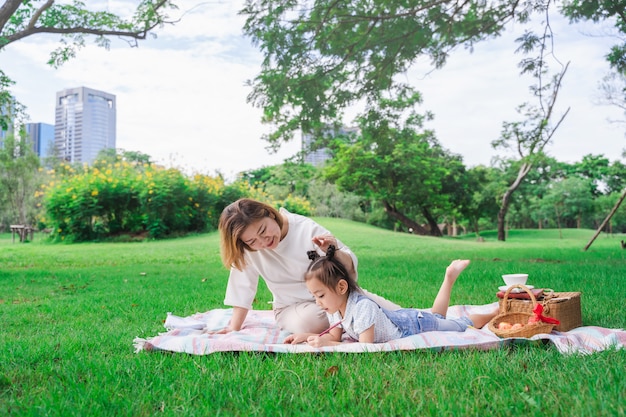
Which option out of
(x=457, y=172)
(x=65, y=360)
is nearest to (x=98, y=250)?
(x=65, y=360)

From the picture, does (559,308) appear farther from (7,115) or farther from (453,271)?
(7,115)

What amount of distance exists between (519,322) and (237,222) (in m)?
1.94

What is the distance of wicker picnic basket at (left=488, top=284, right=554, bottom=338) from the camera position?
9.66 feet

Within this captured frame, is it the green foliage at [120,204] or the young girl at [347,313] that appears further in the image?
the green foliage at [120,204]

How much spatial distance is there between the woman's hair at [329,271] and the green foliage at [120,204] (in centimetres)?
1351

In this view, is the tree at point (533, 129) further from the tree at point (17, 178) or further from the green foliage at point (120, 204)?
the tree at point (17, 178)

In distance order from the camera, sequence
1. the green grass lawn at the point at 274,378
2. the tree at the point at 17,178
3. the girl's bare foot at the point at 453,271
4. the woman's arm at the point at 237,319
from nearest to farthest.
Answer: the green grass lawn at the point at 274,378
the woman's arm at the point at 237,319
the girl's bare foot at the point at 453,271
the tree at the point at 17,178

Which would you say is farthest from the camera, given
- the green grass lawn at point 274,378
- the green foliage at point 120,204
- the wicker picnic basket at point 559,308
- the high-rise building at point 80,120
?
the high-rise building at point 80,120

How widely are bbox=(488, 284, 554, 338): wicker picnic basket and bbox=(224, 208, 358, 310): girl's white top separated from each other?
3.64 ft

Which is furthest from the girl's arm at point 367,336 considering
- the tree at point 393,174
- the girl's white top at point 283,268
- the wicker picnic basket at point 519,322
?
the tree at point 393,174

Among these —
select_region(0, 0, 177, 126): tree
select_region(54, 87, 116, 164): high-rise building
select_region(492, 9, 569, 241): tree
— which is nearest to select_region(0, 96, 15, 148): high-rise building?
select_region(0, 0, 177, 126): tree

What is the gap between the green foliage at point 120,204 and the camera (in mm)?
15492

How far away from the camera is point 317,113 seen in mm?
7945

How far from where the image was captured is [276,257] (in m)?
3.38
